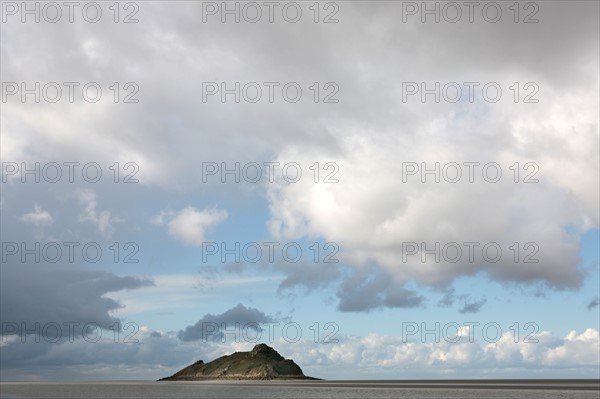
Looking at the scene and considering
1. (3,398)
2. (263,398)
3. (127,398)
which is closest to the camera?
(3,398)

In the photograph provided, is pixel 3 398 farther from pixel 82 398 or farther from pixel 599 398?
pixel 599 398

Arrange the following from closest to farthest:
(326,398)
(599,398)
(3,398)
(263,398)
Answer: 1. (3,398)
2. (599,398)
3. (263,398)
4. (326,398)

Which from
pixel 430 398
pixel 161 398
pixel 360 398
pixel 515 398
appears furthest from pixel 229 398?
pixel 515 398

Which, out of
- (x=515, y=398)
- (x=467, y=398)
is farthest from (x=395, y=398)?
(x=515, y=398)

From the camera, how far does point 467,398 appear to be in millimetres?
162125

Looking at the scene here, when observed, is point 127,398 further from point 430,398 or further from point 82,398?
point 430,398

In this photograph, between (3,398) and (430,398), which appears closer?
(3,398)

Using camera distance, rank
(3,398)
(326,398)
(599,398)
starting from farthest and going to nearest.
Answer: (326,398), (599,398), (3,398)

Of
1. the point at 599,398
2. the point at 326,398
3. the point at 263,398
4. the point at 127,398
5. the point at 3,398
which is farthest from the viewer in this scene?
the point at 127,398

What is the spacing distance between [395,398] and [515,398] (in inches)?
1328

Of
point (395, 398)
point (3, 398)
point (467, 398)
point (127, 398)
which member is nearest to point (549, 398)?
point (467, 398)

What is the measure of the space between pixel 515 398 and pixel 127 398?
109651mm

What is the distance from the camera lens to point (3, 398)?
12938 cm

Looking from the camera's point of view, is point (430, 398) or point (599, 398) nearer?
point (599, 398)
